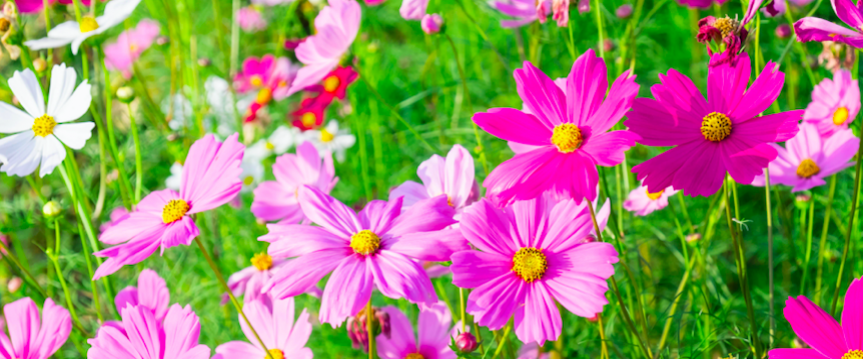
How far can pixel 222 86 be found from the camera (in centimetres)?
158

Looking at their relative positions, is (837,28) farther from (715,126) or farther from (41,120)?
(41,120)

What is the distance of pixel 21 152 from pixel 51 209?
9 centimetres

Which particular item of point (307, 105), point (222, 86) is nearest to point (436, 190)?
point (307, 105)

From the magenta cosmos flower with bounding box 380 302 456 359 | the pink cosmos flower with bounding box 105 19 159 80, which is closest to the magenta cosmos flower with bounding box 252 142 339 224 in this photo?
→ the magenta cosmos flower with bounding box 380 302 456 359

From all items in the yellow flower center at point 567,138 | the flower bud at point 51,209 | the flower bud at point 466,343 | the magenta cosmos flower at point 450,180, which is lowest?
the flower bud at point 466,343

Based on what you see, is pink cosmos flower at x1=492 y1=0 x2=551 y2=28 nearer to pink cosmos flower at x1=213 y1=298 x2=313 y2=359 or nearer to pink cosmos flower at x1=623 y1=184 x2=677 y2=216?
pink cosmos flower at x1=623 y1=184 x2=677 y2=216

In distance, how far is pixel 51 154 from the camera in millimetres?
672

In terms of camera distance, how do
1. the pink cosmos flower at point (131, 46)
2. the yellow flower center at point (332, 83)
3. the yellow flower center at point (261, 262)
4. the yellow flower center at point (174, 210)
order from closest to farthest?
1. the yellow flower center at point (174, 210)
2. the yellow flower center at point (261, 262)
3. the yellow flower center at point (332, 83)
4. the pink cosmos flower at point (131, 46)

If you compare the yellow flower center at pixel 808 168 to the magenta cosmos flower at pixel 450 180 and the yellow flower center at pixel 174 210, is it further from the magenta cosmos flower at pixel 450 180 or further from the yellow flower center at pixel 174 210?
the yellow flower center at pixel 174 210

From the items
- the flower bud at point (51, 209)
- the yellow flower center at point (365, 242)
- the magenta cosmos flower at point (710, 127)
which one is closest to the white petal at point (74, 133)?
the flower bud at point (51, 209)

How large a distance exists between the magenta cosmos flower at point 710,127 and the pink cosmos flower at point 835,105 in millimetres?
306

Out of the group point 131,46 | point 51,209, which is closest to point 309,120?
point 131,46

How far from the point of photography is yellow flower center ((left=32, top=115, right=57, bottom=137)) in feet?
2.31

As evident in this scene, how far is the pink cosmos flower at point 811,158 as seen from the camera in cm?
75
